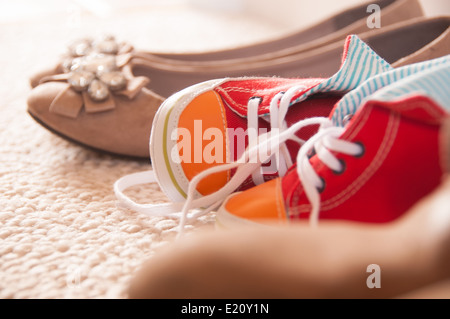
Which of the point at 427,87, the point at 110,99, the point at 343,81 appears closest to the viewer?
the point at 427,87

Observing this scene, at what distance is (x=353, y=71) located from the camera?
1.80 ft

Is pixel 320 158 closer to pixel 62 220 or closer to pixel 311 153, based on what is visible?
pixel 311 153

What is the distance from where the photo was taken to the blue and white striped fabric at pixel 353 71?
55cm

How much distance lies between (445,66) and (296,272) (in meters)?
0.24

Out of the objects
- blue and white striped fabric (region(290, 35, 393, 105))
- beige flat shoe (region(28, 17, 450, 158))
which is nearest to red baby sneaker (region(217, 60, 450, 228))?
blue and white striped fabric (region(290, 35, 393, 105))

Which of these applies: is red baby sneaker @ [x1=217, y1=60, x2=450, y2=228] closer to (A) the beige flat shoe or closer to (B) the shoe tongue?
(B) the shoe tongue

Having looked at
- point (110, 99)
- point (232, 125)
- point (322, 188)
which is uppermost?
point (110, 99)

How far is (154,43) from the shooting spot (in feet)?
5.90

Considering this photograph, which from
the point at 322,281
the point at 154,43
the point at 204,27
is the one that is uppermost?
the point at 204,27

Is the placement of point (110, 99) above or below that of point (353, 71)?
above

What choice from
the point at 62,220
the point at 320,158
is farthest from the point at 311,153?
the point at 62,220

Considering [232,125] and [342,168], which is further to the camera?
[232,125]
